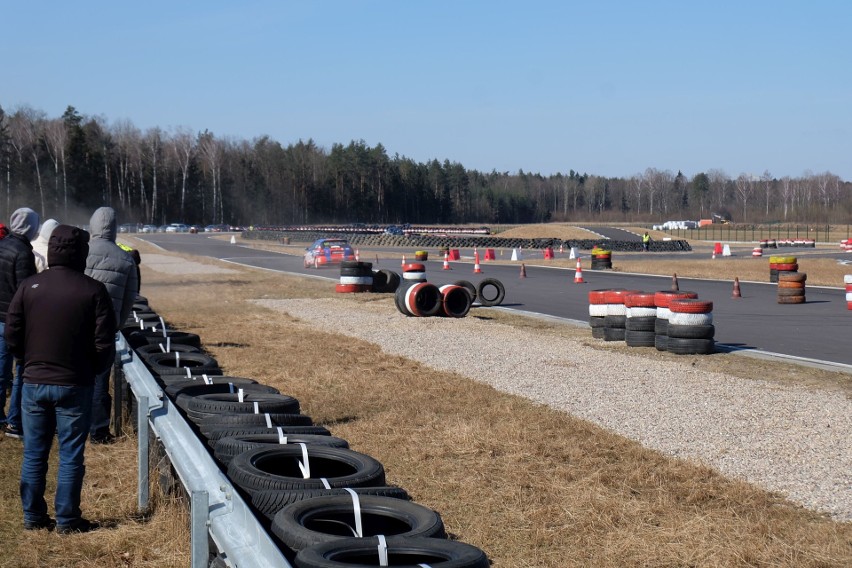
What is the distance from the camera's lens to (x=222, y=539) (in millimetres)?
3898

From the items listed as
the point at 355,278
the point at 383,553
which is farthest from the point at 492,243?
the point at 383,553

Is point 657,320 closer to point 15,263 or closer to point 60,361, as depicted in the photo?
point 15,263

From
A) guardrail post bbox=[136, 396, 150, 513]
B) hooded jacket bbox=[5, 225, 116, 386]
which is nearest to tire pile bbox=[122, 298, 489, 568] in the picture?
guardrail post bbox=[136, 396, 150, 513]

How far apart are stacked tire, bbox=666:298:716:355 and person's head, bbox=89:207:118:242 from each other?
29.4ft

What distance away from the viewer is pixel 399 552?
3828 millimetres

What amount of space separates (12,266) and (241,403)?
10.9 feet

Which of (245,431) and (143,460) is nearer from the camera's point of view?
(245,431)

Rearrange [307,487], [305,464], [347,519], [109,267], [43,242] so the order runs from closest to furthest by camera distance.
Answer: [347,519] → [307,487] → [305,464] → [109,267] → [43,242]

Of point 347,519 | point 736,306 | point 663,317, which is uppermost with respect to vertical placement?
point 347,519

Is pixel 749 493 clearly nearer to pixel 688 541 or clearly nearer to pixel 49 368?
pixel 688 541

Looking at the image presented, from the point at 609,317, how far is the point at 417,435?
26.9 ft

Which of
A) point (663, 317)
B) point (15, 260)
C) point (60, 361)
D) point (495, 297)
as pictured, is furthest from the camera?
point (495, 297)

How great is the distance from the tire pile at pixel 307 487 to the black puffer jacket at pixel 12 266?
190 cm

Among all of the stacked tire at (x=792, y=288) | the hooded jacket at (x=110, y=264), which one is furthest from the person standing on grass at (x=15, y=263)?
the stacked tire at (x=792, y=288)
